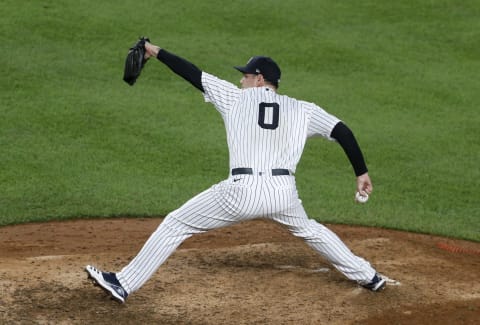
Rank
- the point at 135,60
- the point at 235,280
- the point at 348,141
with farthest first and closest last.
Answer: the point at 235,280 → the point at 135,60 → the point at 348,141

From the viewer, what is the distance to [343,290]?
652 centimetres

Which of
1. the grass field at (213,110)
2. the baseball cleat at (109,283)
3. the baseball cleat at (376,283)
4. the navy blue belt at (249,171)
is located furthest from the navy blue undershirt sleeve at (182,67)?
the grass field at (213,110)

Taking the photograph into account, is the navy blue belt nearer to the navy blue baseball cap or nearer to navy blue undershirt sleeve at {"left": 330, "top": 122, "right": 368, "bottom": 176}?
navy blue undershirt sleeve at {"left": 330, "top": 122, "right": 368, "bottom": 176}

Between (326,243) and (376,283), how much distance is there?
1.54ft

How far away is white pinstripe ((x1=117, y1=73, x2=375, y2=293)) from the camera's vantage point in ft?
19.7

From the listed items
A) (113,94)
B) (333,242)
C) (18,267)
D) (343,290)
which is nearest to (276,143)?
(333,242)

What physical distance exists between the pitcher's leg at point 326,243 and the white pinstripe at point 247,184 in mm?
17

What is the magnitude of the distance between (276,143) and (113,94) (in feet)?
18.0

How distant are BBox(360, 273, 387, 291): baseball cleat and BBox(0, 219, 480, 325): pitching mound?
0.05 m

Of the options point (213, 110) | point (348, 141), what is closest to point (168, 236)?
point (348, 141)

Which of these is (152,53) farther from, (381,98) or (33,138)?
(381,98)

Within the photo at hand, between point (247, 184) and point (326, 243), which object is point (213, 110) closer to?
point (326, 243)

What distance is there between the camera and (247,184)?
19.7 ft

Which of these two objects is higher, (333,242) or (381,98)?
(381,98)
